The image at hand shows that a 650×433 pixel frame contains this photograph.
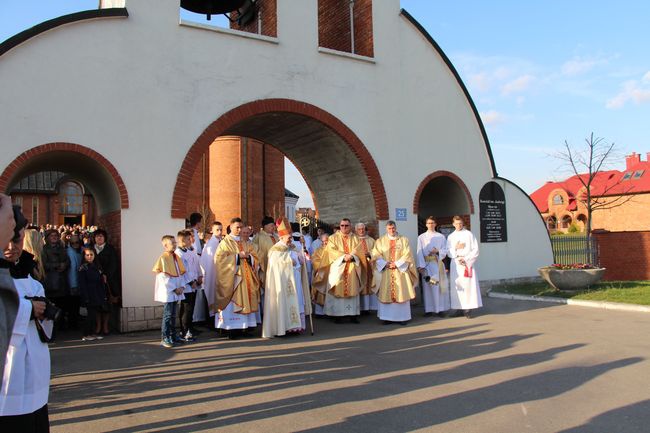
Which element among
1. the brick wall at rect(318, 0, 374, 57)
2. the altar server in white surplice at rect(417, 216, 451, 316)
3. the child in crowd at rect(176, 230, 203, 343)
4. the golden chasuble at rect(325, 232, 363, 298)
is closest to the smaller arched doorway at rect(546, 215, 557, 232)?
the brick wall at rect(318, 0, 374, 57)

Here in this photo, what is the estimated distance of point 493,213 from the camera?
14.4 meters

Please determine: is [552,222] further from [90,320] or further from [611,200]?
[90,320]

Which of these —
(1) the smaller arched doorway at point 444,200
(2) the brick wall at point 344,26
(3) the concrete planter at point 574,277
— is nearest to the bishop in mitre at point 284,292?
(1) the smaller arched doorway at point 444,200

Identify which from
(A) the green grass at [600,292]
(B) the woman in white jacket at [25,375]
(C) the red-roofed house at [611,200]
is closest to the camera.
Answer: (B) the woman in white jacket at [25,375]

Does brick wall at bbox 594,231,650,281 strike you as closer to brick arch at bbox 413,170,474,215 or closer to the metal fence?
the metal fence

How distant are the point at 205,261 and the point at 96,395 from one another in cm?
433

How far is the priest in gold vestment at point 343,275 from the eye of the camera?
1009 centimetres

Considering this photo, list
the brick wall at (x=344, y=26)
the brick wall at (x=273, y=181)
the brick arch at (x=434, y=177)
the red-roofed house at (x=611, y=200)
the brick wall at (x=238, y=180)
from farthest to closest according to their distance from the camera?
the red-roofed house at (x=611, y=200), the brick wall at (x=273, y=181), the brick wall at (x=238, y=180), the brick arch at (x=434, y=177), the brick wall at (x=344, y=26)

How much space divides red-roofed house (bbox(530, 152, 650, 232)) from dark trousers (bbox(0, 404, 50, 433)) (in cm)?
4150

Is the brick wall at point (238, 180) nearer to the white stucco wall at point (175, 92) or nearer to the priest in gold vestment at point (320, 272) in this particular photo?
the white stucco wall at point (175, 92)

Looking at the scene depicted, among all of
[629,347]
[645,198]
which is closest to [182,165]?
[629,347]

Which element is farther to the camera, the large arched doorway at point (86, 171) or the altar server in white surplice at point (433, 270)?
the altar server in white surplice at point (433, 270)

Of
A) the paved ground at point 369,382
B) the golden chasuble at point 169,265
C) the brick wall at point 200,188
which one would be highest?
the brick wall at point 200,188

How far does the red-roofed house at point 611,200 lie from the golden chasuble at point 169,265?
37.3m
